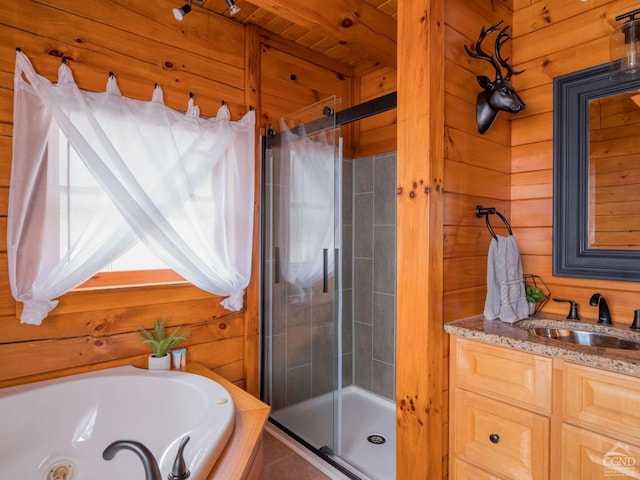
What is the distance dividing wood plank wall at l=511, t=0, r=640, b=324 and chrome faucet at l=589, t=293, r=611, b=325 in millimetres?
52

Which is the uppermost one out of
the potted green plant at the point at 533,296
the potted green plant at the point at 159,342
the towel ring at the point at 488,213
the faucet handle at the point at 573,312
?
the towel ring at the point at 488,213

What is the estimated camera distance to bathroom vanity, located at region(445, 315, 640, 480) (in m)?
1.21

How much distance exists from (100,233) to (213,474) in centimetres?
130

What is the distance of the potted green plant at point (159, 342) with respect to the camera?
2074mm

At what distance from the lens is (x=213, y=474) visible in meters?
1.28

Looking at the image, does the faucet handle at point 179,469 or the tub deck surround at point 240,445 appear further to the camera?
the tub deck surround at point 240,445

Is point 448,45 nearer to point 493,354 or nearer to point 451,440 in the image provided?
point 493,354

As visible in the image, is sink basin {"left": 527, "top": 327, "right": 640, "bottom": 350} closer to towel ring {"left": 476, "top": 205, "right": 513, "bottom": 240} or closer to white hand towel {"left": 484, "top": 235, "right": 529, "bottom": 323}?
white hand towel {"left": 484, "top": 235, "right": 529, "bottom": 323}

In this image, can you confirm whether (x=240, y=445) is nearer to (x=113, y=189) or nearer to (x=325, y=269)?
(x=325, y=269)

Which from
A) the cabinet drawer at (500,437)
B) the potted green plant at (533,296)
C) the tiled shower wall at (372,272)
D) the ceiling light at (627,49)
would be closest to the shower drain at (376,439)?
the tiled shower wall at (372,272)

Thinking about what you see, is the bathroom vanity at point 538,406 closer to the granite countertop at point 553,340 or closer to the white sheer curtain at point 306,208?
the granite countertop at point 553,340

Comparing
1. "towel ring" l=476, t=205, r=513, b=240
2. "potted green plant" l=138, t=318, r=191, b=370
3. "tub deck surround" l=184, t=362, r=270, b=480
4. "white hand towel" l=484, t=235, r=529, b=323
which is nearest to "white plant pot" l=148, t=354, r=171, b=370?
"potted green plant" l=138, t=318, r=191, b=370

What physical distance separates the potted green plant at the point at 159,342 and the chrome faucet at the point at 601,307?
6.67 feet

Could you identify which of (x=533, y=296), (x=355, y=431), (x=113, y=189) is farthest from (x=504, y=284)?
(x=113, y=189)
